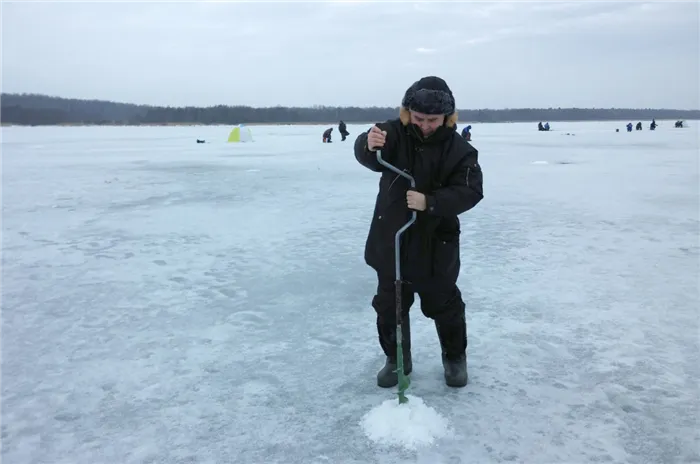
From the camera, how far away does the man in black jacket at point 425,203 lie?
254 centimetres

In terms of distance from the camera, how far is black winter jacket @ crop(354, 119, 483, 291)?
2605 mm

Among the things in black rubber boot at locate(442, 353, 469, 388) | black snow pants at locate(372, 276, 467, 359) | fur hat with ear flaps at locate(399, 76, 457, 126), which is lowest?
black rubber boot at locate(442, 353, 469, 388)

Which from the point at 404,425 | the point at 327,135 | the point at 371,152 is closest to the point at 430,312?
the point at 404,425

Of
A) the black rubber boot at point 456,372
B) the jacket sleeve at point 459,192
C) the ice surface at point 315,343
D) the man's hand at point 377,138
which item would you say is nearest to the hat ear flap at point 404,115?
the man's hand at point 377,138

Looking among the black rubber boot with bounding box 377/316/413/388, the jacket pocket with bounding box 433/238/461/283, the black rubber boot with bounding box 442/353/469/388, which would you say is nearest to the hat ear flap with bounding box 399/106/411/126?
the jacket pocket with bounding box 433/238/461/283

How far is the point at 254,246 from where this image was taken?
247 inches

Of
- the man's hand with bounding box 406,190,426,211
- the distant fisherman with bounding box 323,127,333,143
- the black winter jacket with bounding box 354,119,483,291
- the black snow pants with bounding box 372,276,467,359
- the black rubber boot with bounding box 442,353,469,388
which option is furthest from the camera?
the distant fisherman with bounding box 323,127,333,143

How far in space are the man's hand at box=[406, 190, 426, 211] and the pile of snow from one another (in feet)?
3.40

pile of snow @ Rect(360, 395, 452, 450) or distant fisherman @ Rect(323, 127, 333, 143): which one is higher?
distant fisherman @ Rect(323, 127, 333, 143)

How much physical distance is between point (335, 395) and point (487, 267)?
284 centimetres

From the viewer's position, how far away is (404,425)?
8.50 feet

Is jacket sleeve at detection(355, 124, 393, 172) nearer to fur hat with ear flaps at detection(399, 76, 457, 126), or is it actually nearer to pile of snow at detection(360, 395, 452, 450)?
fur hat with ear flaps at detection(399, 76, 457, 126)

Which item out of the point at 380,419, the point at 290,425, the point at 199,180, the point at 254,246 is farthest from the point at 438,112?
the point at 199,180

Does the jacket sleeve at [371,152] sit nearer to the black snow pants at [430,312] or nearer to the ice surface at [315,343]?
the black snow pants at [430,312]
